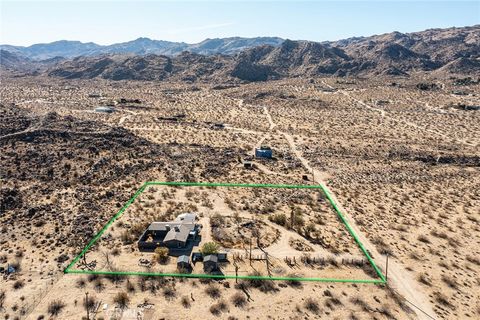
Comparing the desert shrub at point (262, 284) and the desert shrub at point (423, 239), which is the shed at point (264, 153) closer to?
the desert shrub at point (423, 239)

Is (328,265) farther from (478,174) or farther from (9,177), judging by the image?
(9,177)

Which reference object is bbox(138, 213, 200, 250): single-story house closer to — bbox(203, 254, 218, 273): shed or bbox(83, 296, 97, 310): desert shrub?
bbox(203, 254, 218, 273): shed

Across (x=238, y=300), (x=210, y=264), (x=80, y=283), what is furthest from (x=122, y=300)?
(x=238, y=300)

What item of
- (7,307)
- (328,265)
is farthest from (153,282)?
(328,265)

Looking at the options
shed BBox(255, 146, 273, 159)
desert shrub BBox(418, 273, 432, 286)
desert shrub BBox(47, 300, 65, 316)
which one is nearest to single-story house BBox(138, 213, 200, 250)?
desert shrub BBox(47, 300, 65, 316)

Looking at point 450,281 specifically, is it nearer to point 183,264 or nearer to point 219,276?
point 219,276

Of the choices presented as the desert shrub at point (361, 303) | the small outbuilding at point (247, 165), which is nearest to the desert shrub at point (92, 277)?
the desert shrub at point (361, 303)
